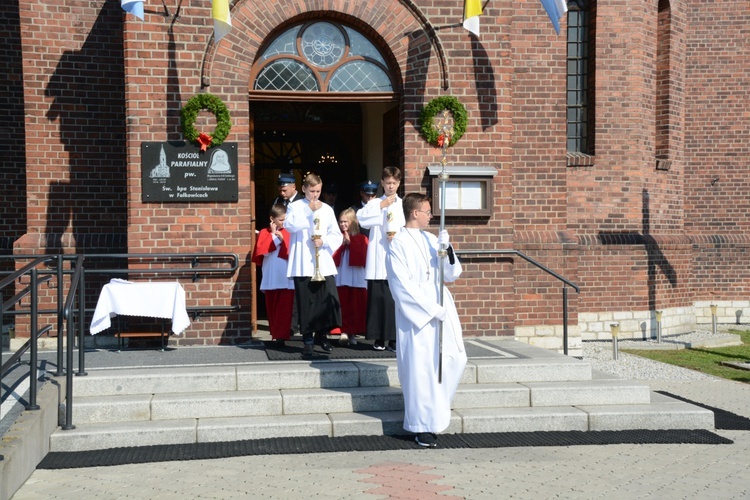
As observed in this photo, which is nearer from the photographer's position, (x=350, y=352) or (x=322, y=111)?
(x=350, y=352)

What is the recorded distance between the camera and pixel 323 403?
27.5 feet

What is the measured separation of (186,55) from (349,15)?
206 centimetres

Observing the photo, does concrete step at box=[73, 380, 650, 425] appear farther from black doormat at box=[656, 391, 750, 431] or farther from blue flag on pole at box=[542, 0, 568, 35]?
blue flag on pole at box=[542, 0, 568, 35]

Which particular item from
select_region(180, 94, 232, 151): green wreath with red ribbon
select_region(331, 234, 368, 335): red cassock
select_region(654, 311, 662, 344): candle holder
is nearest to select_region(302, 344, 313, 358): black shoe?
select_region(331, 234, 368, 335): red cassock

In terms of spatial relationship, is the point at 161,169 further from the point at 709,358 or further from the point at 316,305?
the point at 709,358

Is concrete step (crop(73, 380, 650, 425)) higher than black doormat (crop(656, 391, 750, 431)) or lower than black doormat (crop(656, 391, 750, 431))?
higher

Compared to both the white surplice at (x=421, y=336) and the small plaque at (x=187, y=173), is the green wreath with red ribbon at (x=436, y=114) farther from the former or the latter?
the white surplice at (x=421, y=336)

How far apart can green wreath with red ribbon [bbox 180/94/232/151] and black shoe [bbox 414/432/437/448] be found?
4.76 meters

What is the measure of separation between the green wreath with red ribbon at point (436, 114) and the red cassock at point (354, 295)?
1.62m

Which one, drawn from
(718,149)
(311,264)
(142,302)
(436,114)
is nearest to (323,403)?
(311,264)

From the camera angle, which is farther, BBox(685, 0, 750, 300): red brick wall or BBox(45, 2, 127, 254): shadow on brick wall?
BBox(685, 0, 750, 300): red brick wall

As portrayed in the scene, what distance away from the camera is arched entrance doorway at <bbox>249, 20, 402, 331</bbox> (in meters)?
11.5

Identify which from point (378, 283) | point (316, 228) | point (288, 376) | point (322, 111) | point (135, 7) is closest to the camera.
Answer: point (288, 376)

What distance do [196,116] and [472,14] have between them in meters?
3.50
